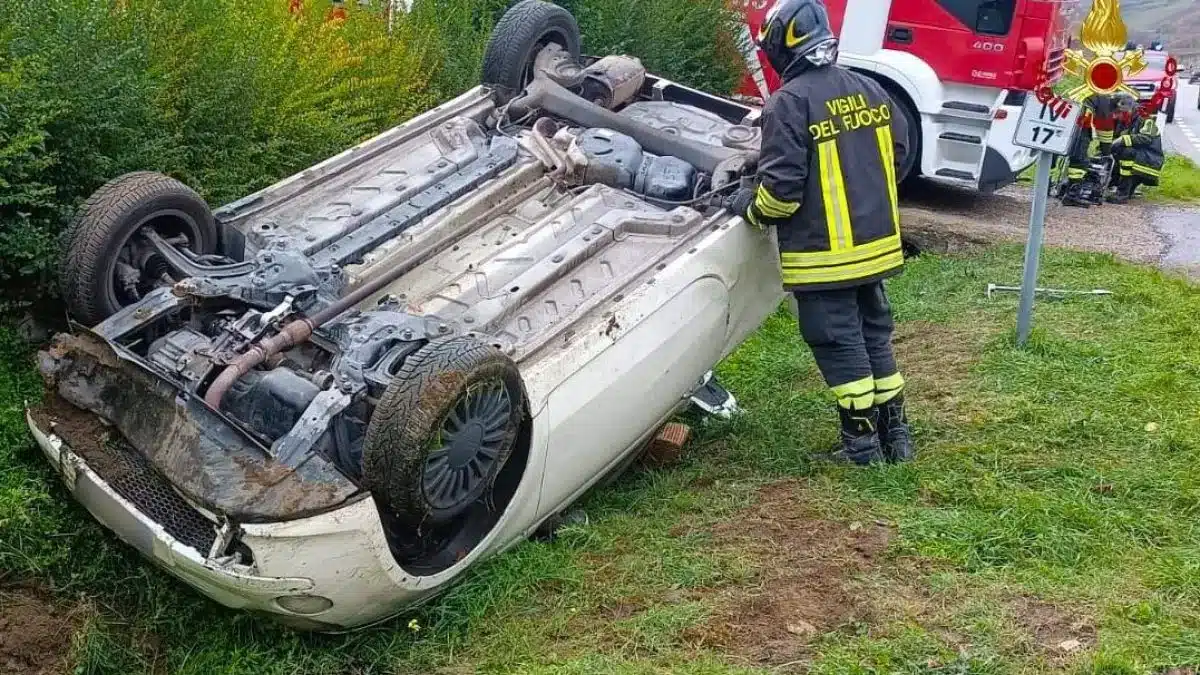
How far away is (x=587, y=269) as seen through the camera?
3.98 metres

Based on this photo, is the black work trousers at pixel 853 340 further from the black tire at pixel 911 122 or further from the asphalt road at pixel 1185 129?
the asphalt road at pixel 1185 129

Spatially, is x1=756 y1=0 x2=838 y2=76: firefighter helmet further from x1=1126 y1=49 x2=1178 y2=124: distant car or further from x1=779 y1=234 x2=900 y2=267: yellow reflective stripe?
x1=1126 y1=49 x2=1178 y2=124: distant car

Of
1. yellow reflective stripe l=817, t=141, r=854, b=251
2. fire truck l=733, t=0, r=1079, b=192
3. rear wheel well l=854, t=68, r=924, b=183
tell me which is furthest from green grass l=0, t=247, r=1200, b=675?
rear wheel well l=854, t=68, r=924, b=183

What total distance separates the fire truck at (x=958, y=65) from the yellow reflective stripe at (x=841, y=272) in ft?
16.7

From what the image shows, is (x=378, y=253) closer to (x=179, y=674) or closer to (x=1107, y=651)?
(x=179, y=674)

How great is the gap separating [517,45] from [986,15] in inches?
202

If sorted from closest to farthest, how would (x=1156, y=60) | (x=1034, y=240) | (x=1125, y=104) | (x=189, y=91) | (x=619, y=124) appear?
(x=619, y=124) → (x=189, y=91) → (x=1034, y=240) → (x=1125, y=104) → (x=1156, y=60)

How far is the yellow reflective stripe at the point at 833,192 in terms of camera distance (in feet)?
13.4

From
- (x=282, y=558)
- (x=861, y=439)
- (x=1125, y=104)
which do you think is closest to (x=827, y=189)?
(x=861, y=439)

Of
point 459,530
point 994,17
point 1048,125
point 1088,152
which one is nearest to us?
point 459,530

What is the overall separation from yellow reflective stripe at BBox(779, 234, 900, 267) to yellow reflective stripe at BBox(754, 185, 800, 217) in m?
0.18

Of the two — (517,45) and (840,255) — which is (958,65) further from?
(840,255)

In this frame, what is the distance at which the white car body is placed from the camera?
→ 301cm

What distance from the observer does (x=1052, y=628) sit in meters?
3.10
